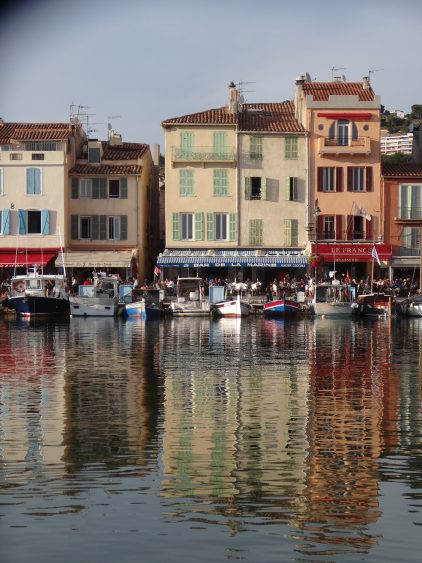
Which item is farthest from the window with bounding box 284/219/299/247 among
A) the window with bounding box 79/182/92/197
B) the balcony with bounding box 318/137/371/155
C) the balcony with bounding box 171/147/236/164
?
the window with bounding box 79/182/92/197

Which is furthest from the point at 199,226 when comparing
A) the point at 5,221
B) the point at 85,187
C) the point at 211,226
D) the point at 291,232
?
→ the point at 5,221

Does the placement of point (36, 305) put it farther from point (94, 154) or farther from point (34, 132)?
point (34, 132)

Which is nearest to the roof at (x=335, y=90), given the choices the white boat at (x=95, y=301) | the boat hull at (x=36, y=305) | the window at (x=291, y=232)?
the window at (x=291, y=232)

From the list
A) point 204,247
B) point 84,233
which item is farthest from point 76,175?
point 204,247

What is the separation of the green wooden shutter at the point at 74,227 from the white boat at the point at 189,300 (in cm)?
972

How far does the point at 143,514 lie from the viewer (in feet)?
49.2

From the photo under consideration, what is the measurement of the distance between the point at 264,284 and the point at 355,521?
5921 centimetres

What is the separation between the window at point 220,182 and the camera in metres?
74.6

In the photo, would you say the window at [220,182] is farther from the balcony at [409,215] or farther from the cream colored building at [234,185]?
the balcony at [409,215]

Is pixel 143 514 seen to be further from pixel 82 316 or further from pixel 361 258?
pixel 361 258

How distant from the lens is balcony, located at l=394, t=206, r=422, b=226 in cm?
7400

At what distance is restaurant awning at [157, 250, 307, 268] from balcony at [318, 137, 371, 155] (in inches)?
277

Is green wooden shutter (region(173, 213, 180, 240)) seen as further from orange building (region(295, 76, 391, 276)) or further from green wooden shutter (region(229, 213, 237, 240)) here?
orange building (region(295, 76, 391, 276))

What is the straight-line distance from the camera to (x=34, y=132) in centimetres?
7562
